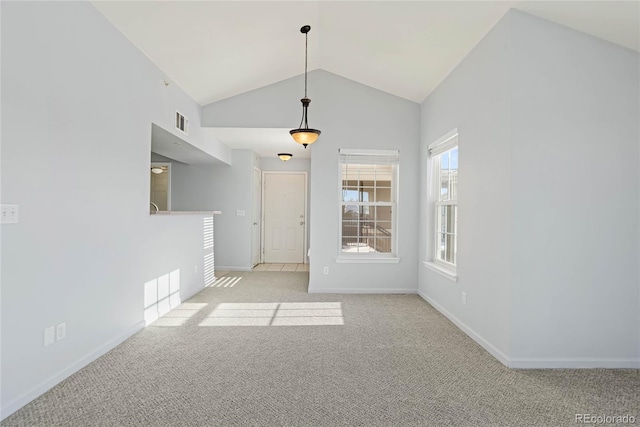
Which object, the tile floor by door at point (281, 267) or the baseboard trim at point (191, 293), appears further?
the tile floor by door at point (281, 267)

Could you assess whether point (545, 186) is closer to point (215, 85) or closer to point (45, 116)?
point (45, 116)

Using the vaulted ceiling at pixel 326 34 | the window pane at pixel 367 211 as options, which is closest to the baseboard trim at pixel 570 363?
the vaulted ceiling at pixel 326 34

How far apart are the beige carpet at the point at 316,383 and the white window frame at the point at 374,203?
4.87 ft

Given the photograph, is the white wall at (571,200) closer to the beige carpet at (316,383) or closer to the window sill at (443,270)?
the beige carpet at (316,383)

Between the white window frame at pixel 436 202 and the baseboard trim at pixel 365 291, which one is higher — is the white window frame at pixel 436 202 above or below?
above

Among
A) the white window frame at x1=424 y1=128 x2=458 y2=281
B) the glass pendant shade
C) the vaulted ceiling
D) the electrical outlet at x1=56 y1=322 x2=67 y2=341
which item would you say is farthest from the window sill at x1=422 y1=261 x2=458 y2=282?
the electrical outlet at x1=56 y1=322 x2=67 y2=341

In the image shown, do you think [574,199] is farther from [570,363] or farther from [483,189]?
[570,363]

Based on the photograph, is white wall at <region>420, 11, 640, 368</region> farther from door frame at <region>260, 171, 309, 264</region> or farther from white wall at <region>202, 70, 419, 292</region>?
door frame at <region>260, 171, 309, 264</region>

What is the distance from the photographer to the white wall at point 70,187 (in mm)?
2068

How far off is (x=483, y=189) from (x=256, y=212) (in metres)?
5.25

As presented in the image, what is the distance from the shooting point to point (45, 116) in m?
2.27

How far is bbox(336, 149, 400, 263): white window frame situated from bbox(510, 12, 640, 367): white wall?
247 centimetres

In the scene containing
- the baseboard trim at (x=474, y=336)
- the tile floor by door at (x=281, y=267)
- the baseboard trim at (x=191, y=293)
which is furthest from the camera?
the tile floor by door at (x=281, y=267)

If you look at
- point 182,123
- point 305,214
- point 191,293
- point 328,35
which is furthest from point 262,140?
point 191,293
